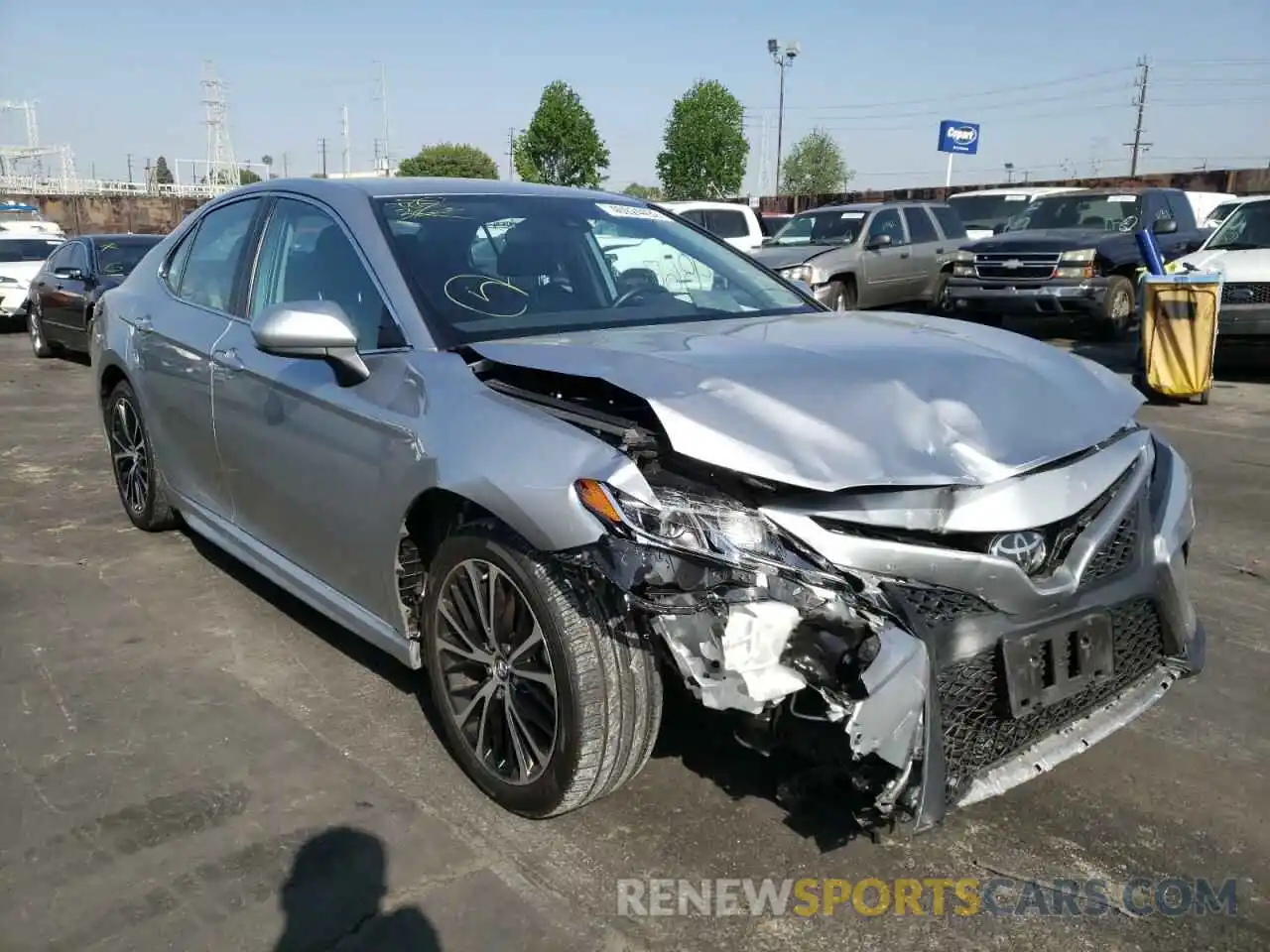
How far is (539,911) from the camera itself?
2.43 m

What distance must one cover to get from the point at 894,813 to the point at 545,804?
915 mm

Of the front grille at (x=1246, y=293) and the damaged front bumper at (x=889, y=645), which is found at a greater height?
the front grille at (x=1246, y=293)

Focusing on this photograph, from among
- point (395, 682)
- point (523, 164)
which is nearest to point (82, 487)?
point (395, 682)

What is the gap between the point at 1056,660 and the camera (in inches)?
94.9

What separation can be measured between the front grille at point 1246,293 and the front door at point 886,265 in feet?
15.2

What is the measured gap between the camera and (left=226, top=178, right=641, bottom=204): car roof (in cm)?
360

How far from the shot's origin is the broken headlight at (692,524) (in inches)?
89.0

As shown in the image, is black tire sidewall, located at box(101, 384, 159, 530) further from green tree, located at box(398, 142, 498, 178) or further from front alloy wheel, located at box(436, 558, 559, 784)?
green tree, located at box(398, 142, 498, 178)

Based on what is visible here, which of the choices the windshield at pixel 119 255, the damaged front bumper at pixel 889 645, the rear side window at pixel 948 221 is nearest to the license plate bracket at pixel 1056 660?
the damaged front bumper at pixel 889 645

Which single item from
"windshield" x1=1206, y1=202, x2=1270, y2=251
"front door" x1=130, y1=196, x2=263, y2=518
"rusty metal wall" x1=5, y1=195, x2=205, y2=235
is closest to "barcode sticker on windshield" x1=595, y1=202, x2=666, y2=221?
"front door" x1=130, y1=196, x2=263, y2=518

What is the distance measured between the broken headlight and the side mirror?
40.0 inches

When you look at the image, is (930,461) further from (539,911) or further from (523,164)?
(523,164)

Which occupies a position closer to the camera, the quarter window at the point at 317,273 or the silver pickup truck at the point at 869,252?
the quarter window at the point at 317,273

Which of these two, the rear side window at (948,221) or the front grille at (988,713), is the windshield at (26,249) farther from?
the front grille at (988,713)
